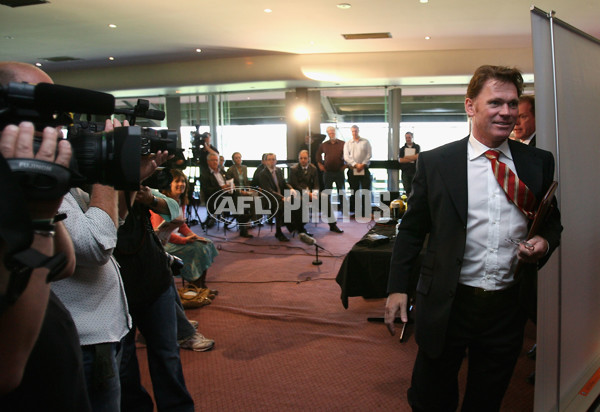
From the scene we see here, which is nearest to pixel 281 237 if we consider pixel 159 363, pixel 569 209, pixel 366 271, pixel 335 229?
pixel 335 229

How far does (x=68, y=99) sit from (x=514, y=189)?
1284 millimetres

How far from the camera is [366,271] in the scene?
3.13 meters

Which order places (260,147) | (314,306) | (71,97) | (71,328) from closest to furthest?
(71,97) → (71,328) → (314,306) → (260,147)

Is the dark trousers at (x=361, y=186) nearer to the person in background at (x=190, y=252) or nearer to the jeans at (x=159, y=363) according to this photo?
the person in background at (x=190, y=252)

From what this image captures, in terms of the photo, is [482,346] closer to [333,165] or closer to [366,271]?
[366,271]

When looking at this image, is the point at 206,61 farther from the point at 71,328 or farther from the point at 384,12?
the point at 71,328

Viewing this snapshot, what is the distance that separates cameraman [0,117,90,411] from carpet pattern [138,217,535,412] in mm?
1678

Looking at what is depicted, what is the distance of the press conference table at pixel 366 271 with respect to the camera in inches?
121

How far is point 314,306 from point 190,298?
1.07 m

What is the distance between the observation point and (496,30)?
24.1 feet

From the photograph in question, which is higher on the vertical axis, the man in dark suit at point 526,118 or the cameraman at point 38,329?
the man in dark suit at point 526,118

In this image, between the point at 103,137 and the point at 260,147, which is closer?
the point at 103,137

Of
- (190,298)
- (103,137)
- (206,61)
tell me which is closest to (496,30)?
(206,61)

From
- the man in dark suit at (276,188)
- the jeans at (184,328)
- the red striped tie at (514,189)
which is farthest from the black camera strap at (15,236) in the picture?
the man in dark suit at (276,188)
